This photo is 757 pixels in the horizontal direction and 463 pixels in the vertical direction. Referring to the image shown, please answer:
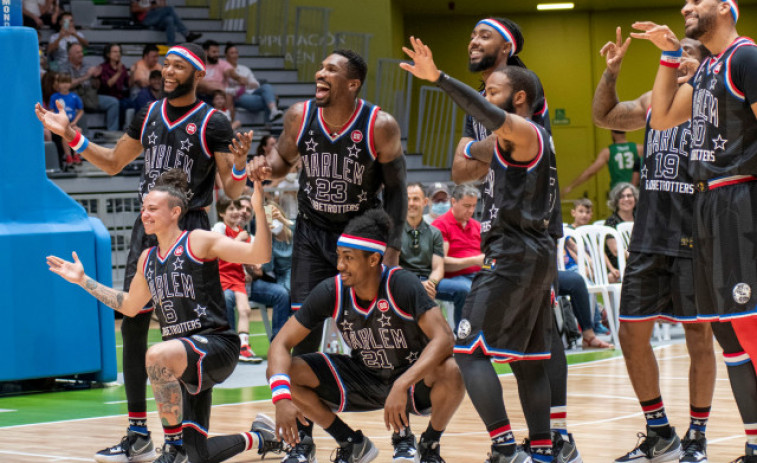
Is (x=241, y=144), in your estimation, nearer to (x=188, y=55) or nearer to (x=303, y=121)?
(x=303, y=121)

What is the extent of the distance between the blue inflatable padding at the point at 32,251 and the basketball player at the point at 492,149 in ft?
13.2

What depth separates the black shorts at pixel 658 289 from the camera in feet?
17.3

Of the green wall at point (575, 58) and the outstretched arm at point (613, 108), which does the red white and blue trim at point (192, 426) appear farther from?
the green wall at point (575, 58)

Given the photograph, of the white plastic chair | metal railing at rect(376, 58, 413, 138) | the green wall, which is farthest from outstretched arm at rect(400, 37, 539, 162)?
the green wall

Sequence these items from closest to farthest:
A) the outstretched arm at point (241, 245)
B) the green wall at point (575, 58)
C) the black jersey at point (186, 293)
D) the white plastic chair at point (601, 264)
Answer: the outstretched arm at point (241, 245) < the black jersey at point (186, 293) < the white plastic chair at point (601, 264) < the green wall at point (575, 58)

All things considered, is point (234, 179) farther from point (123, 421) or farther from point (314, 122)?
point (123, 421)

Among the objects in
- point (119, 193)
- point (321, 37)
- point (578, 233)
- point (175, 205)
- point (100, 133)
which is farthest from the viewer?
point (321, 37)

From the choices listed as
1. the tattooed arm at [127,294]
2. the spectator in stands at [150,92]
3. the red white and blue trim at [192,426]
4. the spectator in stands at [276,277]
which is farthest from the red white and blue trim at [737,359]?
the spectator in stands at [150,92]

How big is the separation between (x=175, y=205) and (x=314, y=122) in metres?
0.81

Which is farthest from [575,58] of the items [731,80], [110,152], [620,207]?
[731,80]

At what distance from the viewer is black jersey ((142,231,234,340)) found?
5391mm

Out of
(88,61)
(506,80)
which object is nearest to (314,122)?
(506,80)

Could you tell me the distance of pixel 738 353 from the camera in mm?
4852

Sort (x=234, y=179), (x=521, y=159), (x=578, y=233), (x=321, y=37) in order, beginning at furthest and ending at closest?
(x=321, y=37) < (x=578, y=233) < (x=234, y=179) < (x=521, y=159)
